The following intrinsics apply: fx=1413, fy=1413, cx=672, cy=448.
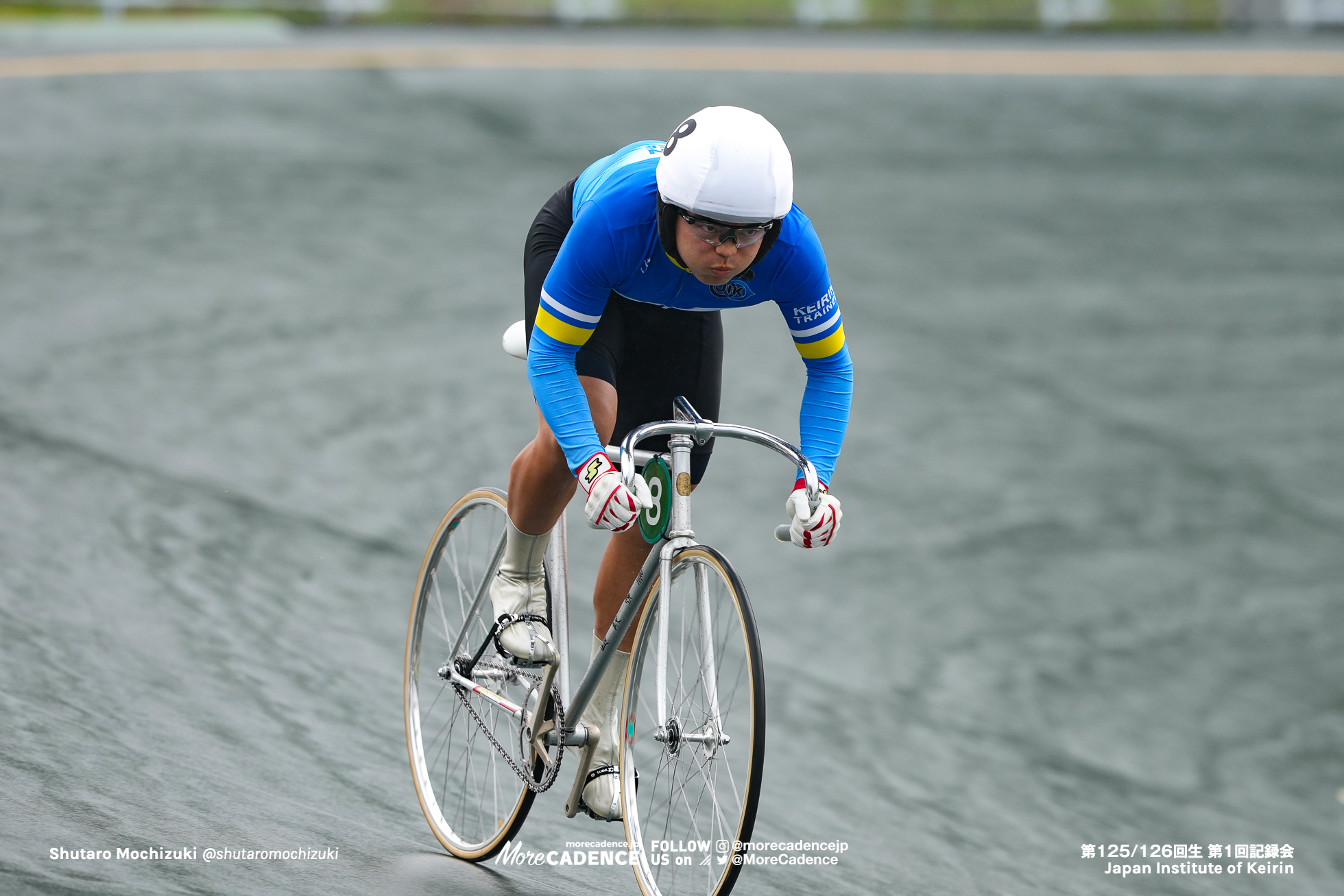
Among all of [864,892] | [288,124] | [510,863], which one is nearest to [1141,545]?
[864,892]

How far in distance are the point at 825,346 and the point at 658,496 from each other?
20.6 inches

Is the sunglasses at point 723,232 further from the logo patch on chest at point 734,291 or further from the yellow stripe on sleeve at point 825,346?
the yellow stripe on sleeve at point 825,346

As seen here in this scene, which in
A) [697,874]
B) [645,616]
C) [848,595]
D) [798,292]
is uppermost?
[798,292]

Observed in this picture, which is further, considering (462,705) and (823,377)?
(462,705)

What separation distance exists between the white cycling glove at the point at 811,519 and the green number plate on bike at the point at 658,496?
0.28m

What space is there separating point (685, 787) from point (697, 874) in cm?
Result: 20

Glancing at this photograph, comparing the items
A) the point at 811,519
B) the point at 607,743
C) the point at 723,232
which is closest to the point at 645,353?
the point at 723,232

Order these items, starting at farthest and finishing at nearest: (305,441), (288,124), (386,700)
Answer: (288,124) → (305,441) → (386,700)

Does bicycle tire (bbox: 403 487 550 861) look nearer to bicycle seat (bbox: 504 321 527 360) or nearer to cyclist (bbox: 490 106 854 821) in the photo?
cyclist (bbox: 490 106 854 821)

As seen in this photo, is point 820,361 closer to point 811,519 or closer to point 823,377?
point 823,377

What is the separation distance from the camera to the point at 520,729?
11.6ft

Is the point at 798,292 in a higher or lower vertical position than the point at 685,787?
higher

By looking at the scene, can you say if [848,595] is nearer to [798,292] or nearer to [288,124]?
[798,292]

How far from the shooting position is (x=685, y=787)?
10.3 ft
